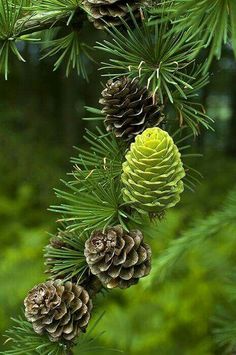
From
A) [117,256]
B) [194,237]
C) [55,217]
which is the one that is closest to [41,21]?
[117,256]

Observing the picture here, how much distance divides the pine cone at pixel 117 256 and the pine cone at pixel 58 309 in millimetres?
26

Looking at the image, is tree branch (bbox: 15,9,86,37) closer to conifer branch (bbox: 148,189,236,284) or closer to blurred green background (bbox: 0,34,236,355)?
conifer branch (bbox: 148,189,236,284)

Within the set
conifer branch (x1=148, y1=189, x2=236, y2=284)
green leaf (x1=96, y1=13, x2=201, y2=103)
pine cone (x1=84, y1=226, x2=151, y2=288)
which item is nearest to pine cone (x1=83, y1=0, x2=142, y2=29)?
green leaf (x1=96, y1=13, x2=201, y2=103)

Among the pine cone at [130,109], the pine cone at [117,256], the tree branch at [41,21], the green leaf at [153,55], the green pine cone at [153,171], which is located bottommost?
the pine cone at [117,256]

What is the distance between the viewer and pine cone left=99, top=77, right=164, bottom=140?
0.51 metres

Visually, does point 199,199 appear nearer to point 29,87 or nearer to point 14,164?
point 14,164

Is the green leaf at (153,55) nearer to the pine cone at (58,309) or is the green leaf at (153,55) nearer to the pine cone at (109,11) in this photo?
the pine cone at (109,11)

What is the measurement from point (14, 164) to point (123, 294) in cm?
60

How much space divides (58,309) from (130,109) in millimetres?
174

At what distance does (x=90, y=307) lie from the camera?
1.69 ft

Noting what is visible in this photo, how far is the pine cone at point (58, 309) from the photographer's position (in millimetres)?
506

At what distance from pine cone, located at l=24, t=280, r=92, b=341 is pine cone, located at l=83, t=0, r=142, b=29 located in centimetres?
21

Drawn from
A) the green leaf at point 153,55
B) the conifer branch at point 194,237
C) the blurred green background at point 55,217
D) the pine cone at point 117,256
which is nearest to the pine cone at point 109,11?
the green leaf at point 153,55

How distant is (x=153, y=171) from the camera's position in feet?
1.57
